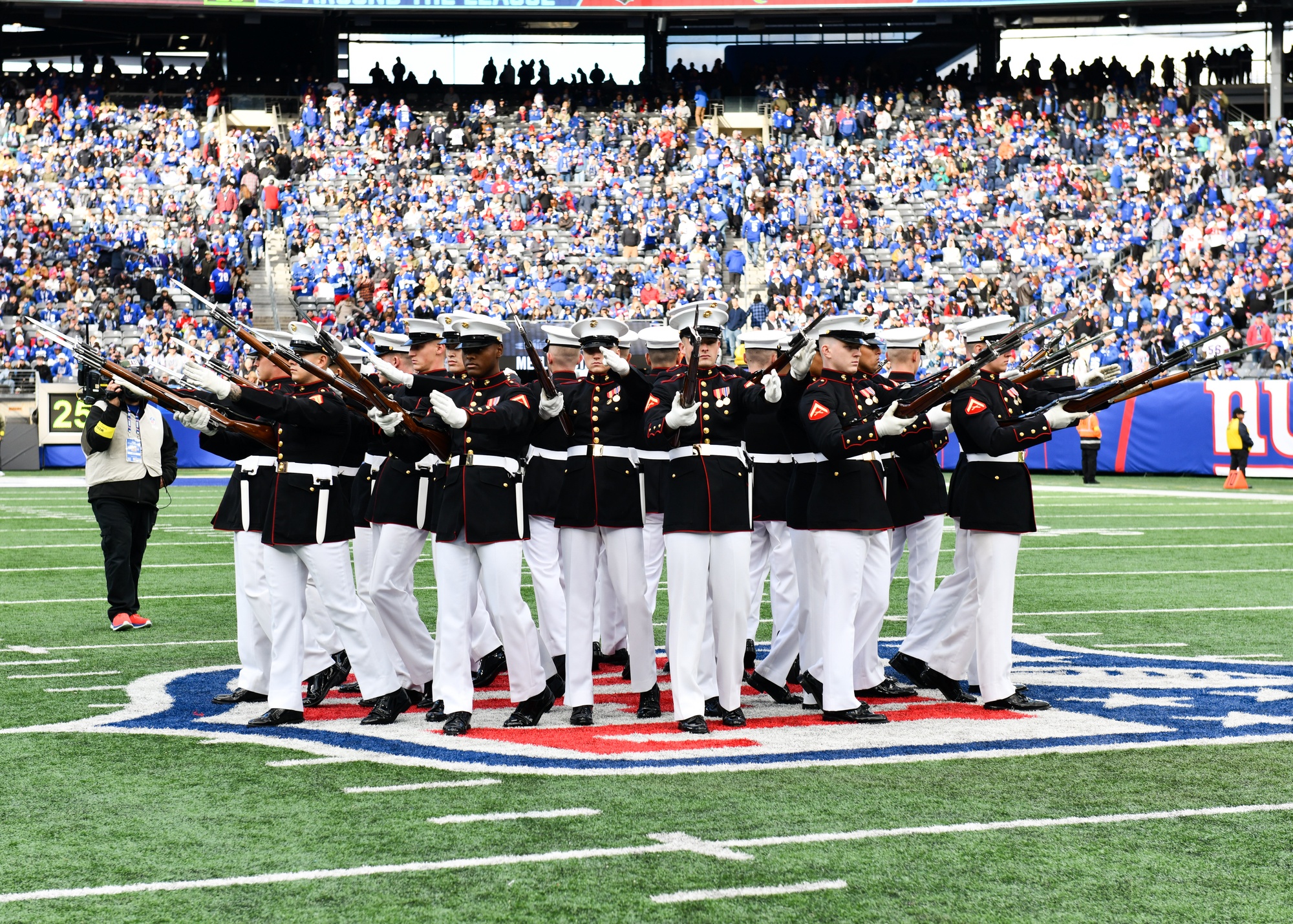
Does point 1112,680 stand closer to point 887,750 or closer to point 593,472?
point 887,750

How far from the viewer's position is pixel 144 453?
1066 cm

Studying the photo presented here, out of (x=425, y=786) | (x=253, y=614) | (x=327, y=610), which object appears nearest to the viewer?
(x=425, y=786)

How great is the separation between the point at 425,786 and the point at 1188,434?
23.7 metres

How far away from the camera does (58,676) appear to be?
834 centimetres

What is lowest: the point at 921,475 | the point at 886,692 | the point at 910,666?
the point at 886,692

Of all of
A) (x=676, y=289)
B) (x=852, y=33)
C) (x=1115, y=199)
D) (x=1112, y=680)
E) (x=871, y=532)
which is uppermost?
(x=852, y=33)

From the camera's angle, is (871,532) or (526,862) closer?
(526,862)

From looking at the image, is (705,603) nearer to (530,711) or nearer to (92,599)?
(530,711)

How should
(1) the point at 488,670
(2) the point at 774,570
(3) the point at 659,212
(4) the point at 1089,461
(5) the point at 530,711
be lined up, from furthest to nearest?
(3) the point at 659,212, (4) the point at 1089,461, (2) the point at 774,570, (1) the point at 488,670, (5) the point at 530,711

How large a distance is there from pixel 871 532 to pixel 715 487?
83cm

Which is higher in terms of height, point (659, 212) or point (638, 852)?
point (659, 212)

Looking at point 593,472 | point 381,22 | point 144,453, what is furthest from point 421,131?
point 593,472

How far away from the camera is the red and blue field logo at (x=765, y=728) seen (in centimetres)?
629

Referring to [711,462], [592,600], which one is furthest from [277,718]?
[711,462]
